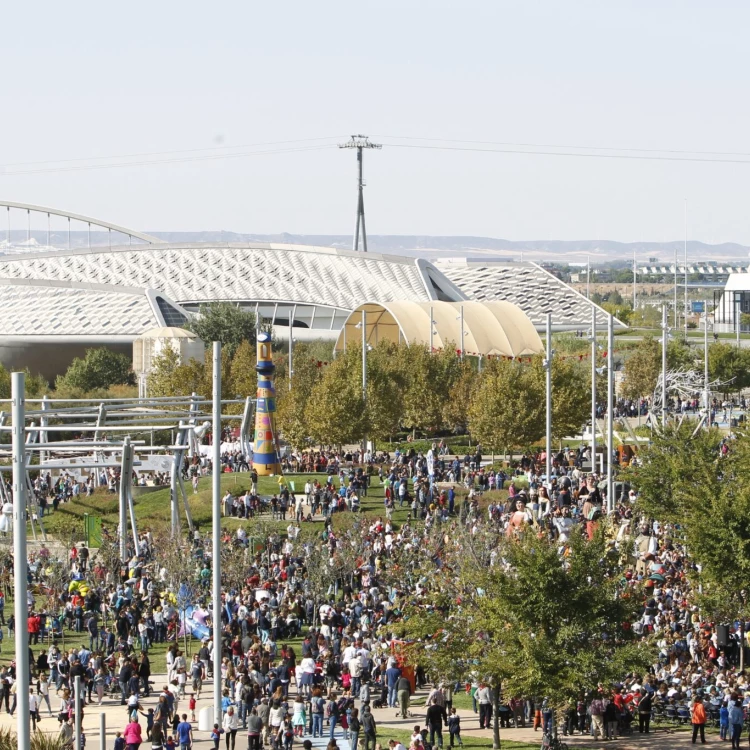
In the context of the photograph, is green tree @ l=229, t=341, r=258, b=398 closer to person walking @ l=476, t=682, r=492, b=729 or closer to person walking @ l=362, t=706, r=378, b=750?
person walking @ l=476, t=682, r=492, b=729

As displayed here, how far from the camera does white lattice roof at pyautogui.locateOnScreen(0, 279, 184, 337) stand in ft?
293

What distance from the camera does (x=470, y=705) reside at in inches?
947

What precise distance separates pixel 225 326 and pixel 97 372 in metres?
11.8

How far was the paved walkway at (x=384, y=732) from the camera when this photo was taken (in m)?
20.5

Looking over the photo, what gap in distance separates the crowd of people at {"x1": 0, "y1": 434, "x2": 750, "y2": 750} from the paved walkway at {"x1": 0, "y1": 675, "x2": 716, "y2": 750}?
156mm

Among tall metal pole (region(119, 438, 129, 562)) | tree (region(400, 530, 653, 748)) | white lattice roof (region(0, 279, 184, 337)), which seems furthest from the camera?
white lattice roof (region(0, 279, 184, 337))

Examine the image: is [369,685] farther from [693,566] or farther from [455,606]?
[693,566]

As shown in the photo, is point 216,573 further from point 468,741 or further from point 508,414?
point 508,414

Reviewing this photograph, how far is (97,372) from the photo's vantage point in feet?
252

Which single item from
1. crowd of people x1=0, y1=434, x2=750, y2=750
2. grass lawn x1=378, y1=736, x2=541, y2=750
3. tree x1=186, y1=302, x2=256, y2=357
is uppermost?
tree x1=186, y1=302, x2=256, y2=357

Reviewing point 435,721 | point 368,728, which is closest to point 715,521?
point 435,721

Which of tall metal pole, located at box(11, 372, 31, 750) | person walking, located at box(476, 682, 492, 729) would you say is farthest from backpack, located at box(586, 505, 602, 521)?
tall metal pole, located at box(11, 372, 31, 750)

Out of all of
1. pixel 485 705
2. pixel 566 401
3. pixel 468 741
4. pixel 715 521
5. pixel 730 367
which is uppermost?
pixel 730 367

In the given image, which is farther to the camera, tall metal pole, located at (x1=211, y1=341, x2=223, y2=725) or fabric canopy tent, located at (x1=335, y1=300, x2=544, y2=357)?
fabric canopy tent, located at (x1=335, y1=300, x2=544, y2=357)
